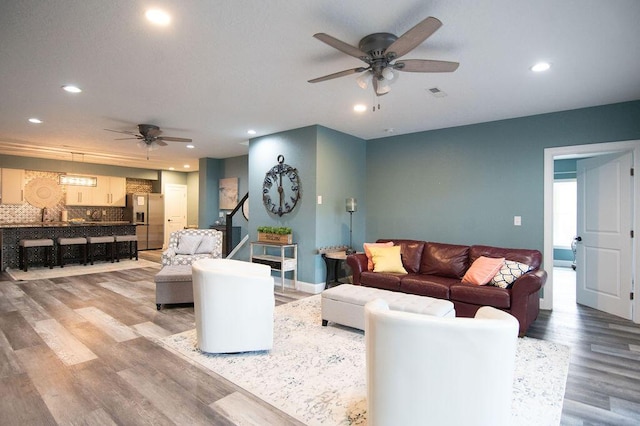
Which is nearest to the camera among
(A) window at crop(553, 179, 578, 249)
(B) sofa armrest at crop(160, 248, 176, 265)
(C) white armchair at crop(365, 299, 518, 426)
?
(C) white armchair at crop(365, 299, 518, 426)

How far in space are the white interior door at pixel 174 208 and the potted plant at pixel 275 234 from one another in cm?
613

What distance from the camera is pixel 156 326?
3.55 m

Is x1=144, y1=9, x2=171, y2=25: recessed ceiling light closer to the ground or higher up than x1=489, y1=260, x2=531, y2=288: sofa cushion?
higher up

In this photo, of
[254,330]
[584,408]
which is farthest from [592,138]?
[254,330]

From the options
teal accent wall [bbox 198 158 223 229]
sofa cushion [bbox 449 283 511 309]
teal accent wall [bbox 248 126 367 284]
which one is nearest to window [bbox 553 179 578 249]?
teal accent wall [bbox 248 126 367 284]

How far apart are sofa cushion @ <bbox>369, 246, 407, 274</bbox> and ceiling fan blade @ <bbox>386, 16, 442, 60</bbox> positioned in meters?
2.72

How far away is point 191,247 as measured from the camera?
A: 525 centimetres

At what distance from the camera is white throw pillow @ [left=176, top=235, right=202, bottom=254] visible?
5227mm

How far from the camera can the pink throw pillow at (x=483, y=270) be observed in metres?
3.70

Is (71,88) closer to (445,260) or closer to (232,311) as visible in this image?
(232,311)

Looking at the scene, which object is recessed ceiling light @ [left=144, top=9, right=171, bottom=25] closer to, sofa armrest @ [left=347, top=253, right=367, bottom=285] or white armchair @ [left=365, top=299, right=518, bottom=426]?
white armchair @ [left=365, top=299, right=518, bottom=426]

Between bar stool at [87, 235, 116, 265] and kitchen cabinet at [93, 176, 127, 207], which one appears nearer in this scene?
bar stool at [87, 235, 116, 265]

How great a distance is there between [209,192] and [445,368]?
7.87m

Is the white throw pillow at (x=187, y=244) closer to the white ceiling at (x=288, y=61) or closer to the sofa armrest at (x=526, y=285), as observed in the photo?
the white ceiling at (x=288, y=61)
